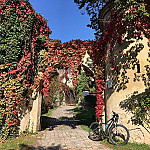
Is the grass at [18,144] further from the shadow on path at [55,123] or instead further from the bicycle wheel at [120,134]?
the bicycle wheel at [120,134]

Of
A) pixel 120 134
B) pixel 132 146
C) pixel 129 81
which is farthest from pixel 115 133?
Result: pixel 129 81

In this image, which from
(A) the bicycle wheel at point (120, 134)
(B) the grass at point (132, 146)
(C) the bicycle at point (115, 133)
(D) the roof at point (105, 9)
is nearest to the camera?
(B) the grass at point (132, 146)

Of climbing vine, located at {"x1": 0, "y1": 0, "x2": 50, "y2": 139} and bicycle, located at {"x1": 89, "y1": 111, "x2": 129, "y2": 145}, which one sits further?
climbing vine, located at {"x1": 0, "y1": 0, "x2": 50, "y2": 139}

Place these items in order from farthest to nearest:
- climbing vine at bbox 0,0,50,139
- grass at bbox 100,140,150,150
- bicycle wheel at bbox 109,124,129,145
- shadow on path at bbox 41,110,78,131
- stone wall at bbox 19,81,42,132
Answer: shadow on path at bbox 41,110,78,131 < stone wall at bbox 19,81,42,132 < climbing vine at bbox 0,0,50,139 < bicycle wheel at bbox 109,124,129,145 < grass at bbox 100,140,150,150

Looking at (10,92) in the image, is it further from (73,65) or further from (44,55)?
(73,65)

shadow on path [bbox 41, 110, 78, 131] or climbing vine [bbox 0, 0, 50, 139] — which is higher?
climbing vine [bbox 0, 0, 50, 139]

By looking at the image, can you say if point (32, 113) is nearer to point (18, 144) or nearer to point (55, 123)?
point (18, 144)

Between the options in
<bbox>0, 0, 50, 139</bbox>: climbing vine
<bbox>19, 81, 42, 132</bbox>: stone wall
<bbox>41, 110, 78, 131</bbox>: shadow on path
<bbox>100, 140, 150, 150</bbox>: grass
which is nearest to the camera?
<bbox>100, 140, 150, 150</bbox>: grass

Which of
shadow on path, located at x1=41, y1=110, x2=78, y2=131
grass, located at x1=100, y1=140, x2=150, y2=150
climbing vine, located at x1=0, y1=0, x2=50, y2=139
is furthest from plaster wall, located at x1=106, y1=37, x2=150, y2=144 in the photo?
climbing vine, located at x1=0, y1=0, x2=50, y2=139

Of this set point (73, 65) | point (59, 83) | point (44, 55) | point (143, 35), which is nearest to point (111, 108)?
point (73, 65)

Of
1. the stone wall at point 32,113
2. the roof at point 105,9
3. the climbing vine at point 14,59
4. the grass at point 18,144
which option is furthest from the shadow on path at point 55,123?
the roof at point 105,9

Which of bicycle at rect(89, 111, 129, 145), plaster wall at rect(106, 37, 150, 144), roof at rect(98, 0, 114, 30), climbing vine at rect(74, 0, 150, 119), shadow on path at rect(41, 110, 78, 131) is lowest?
shadow on path at rect(41, 110, 78, 131)

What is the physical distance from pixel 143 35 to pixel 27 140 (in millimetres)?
5735

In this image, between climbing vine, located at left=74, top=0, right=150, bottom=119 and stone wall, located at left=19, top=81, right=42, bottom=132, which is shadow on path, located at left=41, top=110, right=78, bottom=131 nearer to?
stone wall, located at left=19, top=81, right=42, bottom=132
